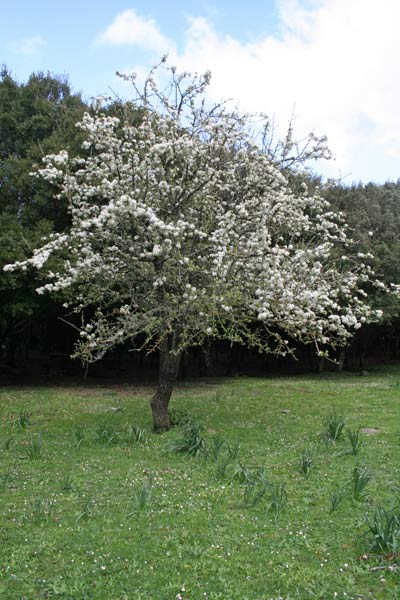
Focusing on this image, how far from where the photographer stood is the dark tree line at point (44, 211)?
49.9ft

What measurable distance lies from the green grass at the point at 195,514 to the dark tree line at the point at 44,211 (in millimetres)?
5809

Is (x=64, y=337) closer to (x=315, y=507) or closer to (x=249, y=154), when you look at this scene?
(x=249, y=154)

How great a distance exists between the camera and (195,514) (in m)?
5.54

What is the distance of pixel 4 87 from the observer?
1756 centimetres

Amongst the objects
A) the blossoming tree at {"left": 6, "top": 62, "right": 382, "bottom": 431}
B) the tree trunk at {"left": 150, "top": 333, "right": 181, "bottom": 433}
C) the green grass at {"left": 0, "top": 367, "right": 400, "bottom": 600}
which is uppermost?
the blossoming tree at {"left": 6, "top": 62, "right": 382, "bottom": 431}

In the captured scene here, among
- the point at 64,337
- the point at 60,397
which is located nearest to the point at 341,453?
the point at 60,397

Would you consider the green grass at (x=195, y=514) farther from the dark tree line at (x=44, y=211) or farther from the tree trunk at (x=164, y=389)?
the dark tree line at (x=44, y=211)

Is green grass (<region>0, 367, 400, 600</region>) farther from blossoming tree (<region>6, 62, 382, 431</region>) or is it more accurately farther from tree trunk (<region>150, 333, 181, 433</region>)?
blossoming tree (<region>6, 62, 382, 431</region>)

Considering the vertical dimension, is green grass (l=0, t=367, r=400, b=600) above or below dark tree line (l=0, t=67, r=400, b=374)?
below

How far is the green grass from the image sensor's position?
13.9 ft

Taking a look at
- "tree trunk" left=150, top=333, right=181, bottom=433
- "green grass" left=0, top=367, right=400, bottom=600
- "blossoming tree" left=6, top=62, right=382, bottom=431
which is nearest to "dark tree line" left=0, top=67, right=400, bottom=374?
"blossoming tree" left=6, top=62, right=382, bottom=431

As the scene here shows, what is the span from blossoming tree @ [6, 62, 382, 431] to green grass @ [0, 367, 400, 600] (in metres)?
1.69

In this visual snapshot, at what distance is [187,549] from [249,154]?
22.2 ft

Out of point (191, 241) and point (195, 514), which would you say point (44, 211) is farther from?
point (195, 514)
